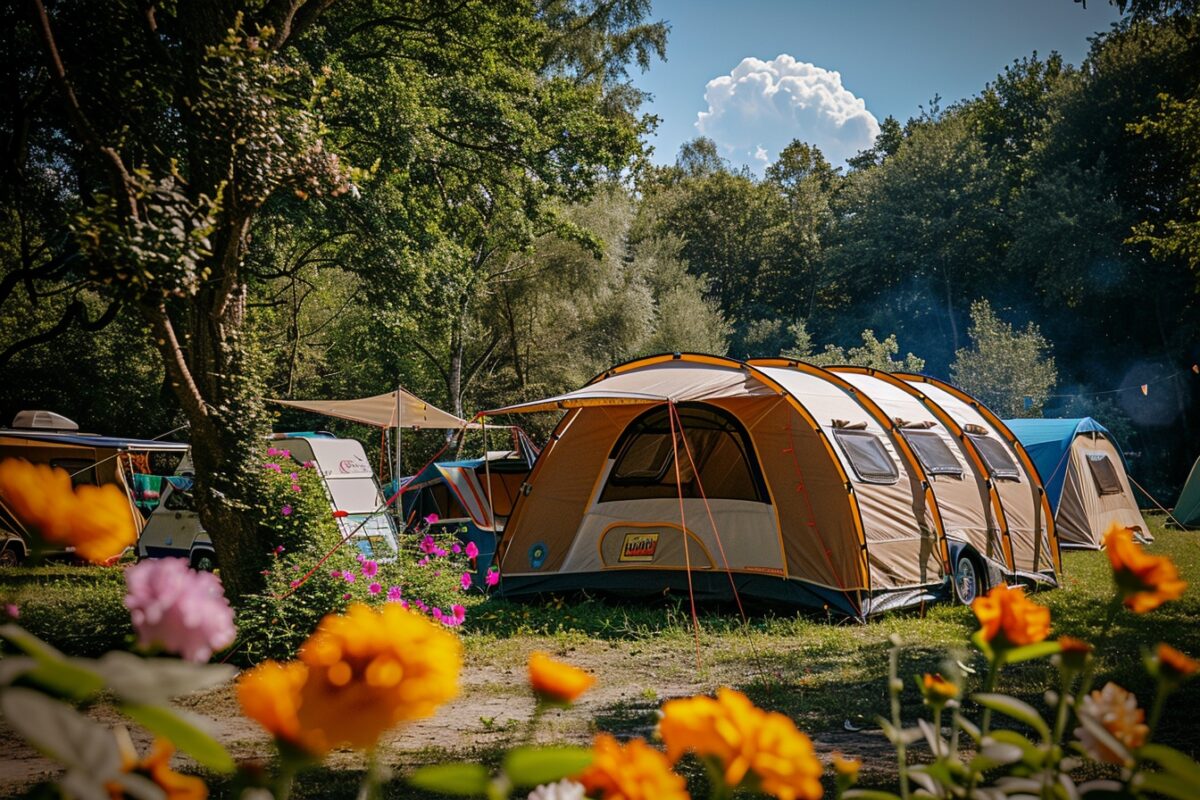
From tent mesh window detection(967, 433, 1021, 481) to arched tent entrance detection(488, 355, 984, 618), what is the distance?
1.43 m

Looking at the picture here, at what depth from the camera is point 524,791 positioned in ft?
11.5

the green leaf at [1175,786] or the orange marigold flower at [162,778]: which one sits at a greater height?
the orange marigold flower at [162,778]

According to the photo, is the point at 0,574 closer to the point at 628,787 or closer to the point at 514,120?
the point at 514,120

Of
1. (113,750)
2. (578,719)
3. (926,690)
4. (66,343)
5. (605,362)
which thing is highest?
(66,343)

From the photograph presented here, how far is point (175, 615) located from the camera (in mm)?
646

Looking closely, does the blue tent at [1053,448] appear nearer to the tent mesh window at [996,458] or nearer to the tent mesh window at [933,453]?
the tent mesh window at [996,458]

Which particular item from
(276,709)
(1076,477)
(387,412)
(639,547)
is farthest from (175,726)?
(1076,477)

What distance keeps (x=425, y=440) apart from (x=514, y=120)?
11.9m

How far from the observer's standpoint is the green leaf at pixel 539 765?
0.72 metres

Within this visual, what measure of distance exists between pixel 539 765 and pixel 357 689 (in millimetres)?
180

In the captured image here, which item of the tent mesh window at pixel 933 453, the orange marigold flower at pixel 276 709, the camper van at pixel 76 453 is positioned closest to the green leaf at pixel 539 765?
the orange marigold flower at pixel 276 709

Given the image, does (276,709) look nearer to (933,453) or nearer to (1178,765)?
(1178,765)

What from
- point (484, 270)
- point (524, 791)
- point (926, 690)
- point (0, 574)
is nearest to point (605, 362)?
point (484, 270)

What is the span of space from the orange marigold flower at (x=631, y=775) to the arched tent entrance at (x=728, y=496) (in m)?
6.05
